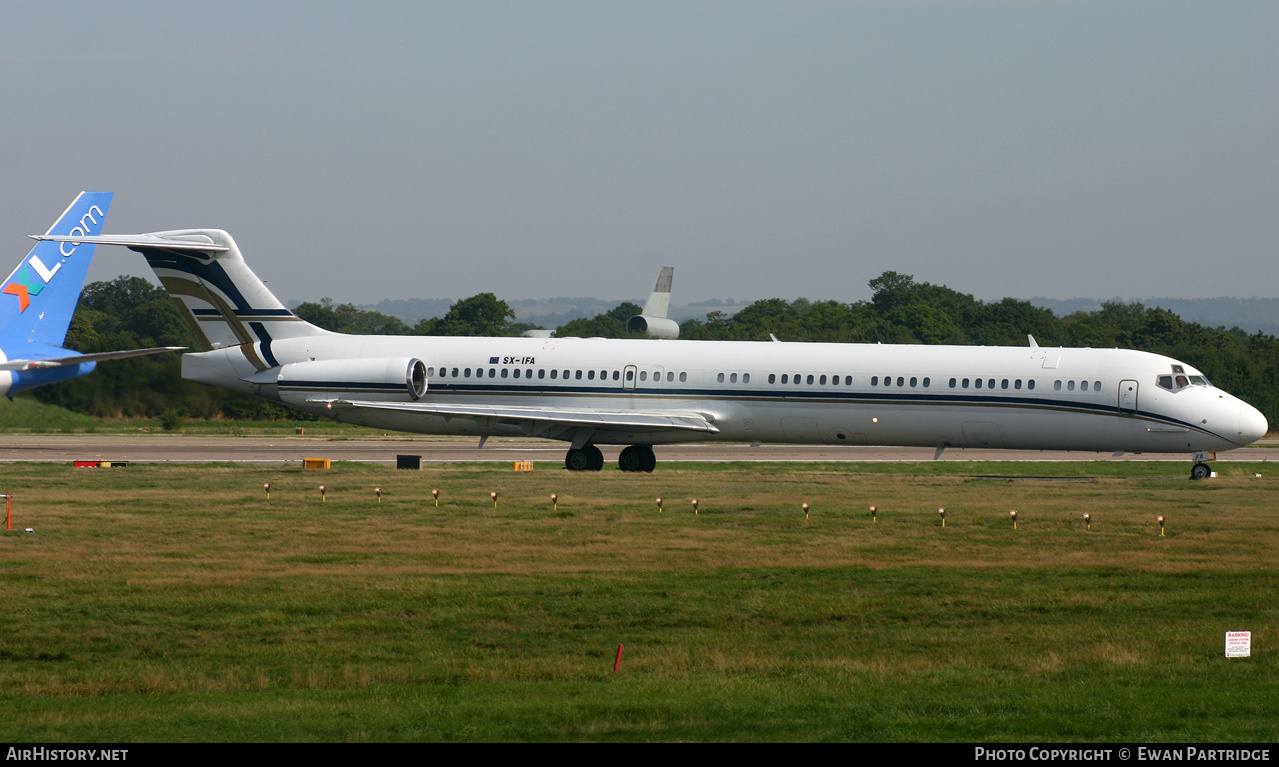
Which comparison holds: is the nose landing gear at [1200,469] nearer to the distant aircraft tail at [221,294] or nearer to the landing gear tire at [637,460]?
the landing gear tire at [637,460]

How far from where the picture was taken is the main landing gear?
124 ft

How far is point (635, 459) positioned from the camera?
3856 cm

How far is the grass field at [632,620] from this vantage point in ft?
38.1

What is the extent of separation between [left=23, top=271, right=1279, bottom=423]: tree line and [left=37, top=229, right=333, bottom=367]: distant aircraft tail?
0.83 metres

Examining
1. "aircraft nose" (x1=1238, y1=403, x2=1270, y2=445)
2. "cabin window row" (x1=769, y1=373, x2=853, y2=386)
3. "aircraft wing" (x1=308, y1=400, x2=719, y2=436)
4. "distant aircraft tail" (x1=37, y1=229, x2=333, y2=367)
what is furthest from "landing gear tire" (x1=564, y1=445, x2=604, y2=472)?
"aircraft nose" (x1=1238, y1=403, x2=1270, y2=445)

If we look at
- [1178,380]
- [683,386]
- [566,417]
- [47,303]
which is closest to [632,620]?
[566,417]

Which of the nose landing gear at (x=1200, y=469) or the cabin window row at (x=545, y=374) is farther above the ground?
the cabin window row at (x=545, y=374)

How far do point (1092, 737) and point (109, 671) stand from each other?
30.4 ft

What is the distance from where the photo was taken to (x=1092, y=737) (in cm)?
1081

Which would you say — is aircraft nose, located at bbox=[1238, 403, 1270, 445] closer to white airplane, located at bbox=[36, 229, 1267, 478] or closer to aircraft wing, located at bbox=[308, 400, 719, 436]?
white airplane, located at bbox=[36, 229, 1267, 478]

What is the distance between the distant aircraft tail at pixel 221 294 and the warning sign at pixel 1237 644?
3128cm

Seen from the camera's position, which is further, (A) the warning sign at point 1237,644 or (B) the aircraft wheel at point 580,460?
(B) the aircraft wheel at point 580,460

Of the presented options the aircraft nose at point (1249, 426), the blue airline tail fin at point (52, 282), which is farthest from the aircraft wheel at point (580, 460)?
the blue airline tail fin at point (52, 282)
